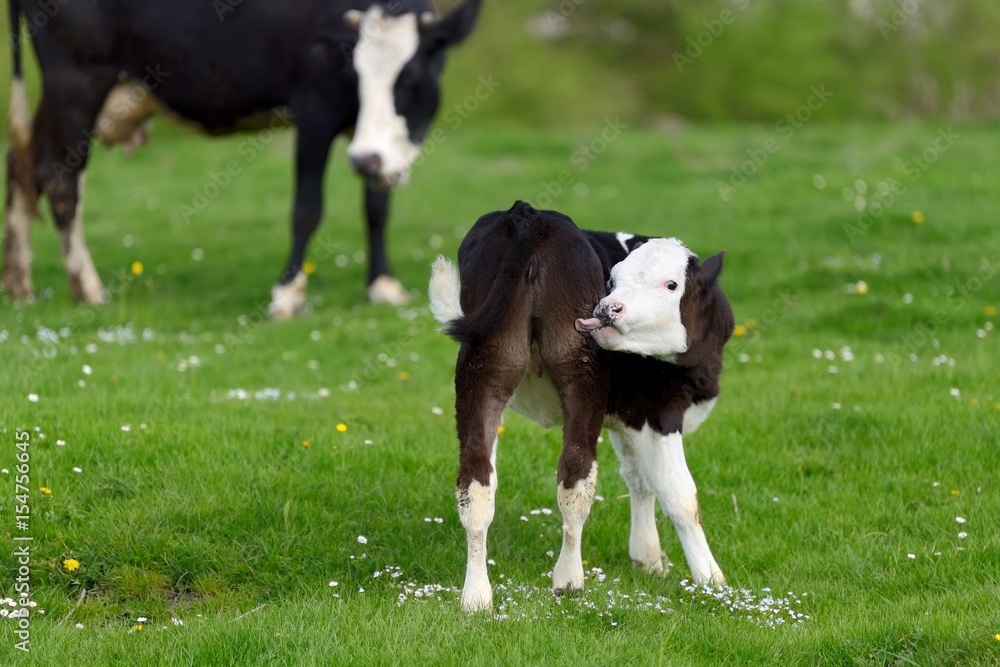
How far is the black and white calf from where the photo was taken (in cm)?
486

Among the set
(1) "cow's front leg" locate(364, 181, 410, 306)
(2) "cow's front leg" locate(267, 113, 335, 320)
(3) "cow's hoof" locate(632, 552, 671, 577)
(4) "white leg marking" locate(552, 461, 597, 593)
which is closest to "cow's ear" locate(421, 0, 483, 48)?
(2) "cow's front leg" locate(267, 113, 335, 320)

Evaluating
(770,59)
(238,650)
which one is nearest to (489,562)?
(238,650)

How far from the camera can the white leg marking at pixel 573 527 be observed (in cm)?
495

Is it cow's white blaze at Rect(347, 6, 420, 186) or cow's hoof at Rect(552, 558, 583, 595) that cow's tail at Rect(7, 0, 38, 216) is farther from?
cow's hoof at Rect(552, 558, 583, 595)

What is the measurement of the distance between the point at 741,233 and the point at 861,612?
326 inches

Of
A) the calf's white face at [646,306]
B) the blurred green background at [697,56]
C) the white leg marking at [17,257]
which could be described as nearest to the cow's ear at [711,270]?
the calf's white face at [646,306]

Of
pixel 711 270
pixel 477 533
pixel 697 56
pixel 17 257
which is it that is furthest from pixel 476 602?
pixel 697 56

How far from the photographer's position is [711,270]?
540 centimetres

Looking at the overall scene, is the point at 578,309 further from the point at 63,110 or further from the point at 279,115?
the point at 63,110

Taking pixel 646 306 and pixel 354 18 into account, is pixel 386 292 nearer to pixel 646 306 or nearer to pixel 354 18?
pixel 354 18

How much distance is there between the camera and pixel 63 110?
11633 millimetres

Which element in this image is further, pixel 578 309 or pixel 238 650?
pixel 578 309

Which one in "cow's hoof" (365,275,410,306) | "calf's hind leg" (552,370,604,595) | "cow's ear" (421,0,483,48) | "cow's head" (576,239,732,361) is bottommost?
"cow's hoof" (365,275,410,306)

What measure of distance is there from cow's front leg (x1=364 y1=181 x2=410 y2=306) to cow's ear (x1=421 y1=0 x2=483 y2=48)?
5.16ft
